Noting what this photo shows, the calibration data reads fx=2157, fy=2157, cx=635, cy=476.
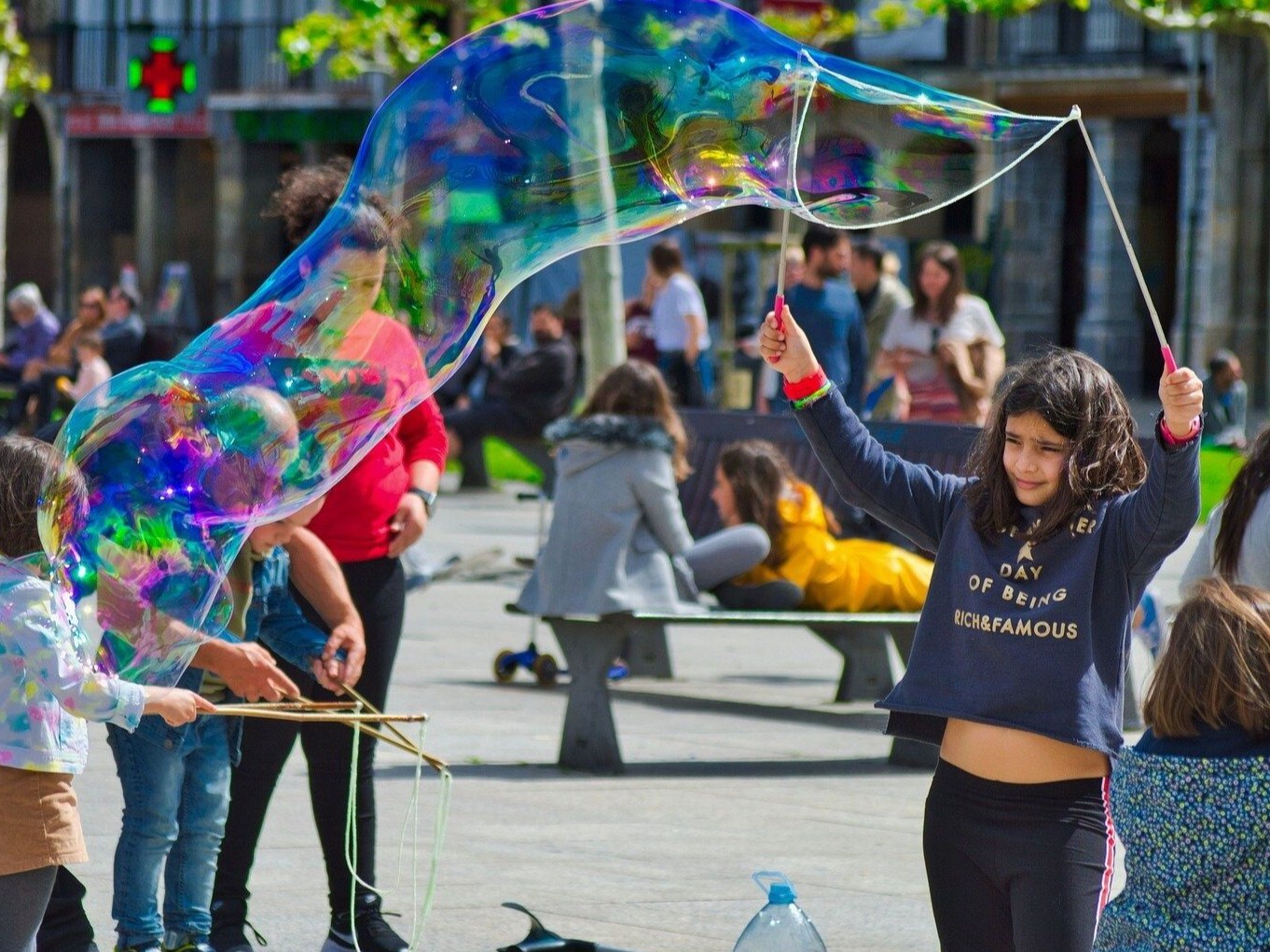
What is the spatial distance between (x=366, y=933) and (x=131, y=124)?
4050 cm

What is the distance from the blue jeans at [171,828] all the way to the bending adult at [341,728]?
0.67 ft

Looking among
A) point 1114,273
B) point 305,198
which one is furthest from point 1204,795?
point 1114,273

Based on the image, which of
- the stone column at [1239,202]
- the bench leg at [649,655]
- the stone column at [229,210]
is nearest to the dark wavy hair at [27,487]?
the bench leg at [649,655]

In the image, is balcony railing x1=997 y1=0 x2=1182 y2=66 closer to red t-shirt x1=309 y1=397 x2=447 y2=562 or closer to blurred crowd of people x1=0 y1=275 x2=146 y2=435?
blurred crowd of people x1=0 y1=275 x2=146 y2=435

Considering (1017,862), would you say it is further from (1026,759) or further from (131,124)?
(131,124)

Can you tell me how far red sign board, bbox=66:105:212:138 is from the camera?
43.1 metres

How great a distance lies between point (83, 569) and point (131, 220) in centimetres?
4274

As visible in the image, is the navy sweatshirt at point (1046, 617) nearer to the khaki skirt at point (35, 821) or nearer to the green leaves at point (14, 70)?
the khaki skirt at point (35, 821)

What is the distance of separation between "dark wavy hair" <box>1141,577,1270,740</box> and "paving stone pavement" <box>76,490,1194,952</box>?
196cm

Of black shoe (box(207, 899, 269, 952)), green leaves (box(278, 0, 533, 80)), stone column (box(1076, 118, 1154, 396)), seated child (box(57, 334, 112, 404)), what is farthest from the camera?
stone column (box(1076, 118, 1154, 396))

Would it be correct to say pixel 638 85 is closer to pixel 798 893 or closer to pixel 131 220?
pixel 798 893

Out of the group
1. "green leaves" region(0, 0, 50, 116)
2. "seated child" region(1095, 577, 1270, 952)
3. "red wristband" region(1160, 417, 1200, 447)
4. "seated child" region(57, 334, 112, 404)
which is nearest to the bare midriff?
"seated child" region(1095, 577, 1270, 952)

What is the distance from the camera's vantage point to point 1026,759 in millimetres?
3695

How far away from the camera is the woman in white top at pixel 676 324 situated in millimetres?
16031
